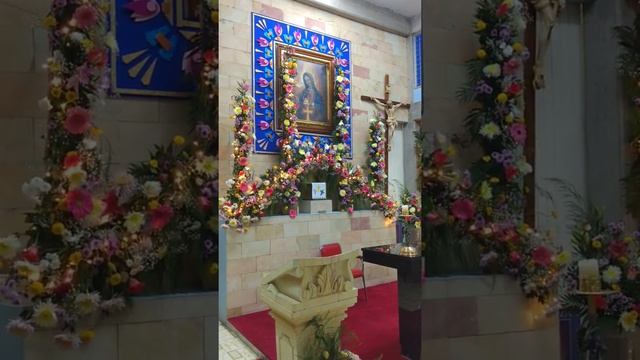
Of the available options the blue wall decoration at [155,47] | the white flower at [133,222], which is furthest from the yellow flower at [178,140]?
the white flower at [133,222]

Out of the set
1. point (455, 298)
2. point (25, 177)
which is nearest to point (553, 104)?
point (455, 298)

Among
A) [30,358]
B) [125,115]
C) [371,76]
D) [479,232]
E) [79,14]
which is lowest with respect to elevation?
[30,358]

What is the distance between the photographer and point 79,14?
113cm

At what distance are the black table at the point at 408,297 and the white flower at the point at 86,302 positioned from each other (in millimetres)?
1638

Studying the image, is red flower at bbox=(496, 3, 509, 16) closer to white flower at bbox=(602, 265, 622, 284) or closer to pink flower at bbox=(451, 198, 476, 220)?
pink flower at bbox=(451, 198, 476, 220)

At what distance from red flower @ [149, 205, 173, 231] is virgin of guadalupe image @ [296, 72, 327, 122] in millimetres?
2669

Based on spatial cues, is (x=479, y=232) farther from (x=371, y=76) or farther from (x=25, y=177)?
(x=371, y=76)

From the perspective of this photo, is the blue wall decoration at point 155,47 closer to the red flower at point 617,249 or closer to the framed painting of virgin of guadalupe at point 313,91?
the red flower at point 617,249

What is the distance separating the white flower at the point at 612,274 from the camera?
1.70 metres

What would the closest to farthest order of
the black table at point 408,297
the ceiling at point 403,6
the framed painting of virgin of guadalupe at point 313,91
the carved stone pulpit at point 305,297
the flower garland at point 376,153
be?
the carved stone pulpit at point 305,297, the black table at point 408,297, the framed painting of virgin of guadalupe at point 313,91, the ceiling at point 403,6, the flower garland at point 376,153

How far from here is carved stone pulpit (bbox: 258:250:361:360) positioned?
1.93m

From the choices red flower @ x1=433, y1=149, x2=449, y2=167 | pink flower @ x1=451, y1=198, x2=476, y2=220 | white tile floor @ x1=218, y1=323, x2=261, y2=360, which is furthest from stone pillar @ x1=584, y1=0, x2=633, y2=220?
white tile floor @ x1=218, y1=323, x2=261, y2=360

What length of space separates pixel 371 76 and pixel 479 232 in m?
3.11

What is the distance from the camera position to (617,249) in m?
1.74
